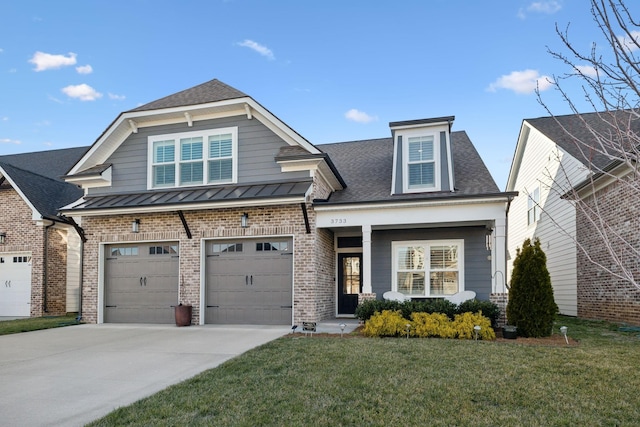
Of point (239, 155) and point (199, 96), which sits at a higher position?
point (199, 96)

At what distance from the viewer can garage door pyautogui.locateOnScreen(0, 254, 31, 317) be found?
52.7 feet

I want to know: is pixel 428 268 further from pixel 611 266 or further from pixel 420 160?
pixel 611 266

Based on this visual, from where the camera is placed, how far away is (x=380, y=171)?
14.1 m

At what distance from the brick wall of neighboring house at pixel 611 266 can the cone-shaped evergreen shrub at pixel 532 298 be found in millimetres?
1976

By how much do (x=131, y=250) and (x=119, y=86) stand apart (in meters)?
8.65

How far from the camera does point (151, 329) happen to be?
37.7 feet

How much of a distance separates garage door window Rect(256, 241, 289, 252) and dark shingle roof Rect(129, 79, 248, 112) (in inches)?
159

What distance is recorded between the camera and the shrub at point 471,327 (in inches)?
361

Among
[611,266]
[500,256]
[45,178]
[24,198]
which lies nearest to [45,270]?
[24,198]

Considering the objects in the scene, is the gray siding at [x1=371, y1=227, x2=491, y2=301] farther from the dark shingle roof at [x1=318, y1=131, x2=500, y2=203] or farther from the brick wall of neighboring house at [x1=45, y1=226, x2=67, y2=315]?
the brick wall of neighboring house at [x1=45, y1=226, x2=67, y2=315]

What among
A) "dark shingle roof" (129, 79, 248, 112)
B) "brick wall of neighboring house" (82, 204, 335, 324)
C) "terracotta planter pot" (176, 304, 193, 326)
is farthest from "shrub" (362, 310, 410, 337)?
"dark shingle roof" (129, 79, 248, 112)

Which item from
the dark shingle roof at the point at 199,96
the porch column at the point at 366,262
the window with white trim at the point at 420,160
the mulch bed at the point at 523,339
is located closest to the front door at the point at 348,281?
the porch column at the point at 366,262

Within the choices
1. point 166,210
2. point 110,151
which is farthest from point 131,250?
point 110,151

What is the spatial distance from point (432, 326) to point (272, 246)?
472 centimetres
